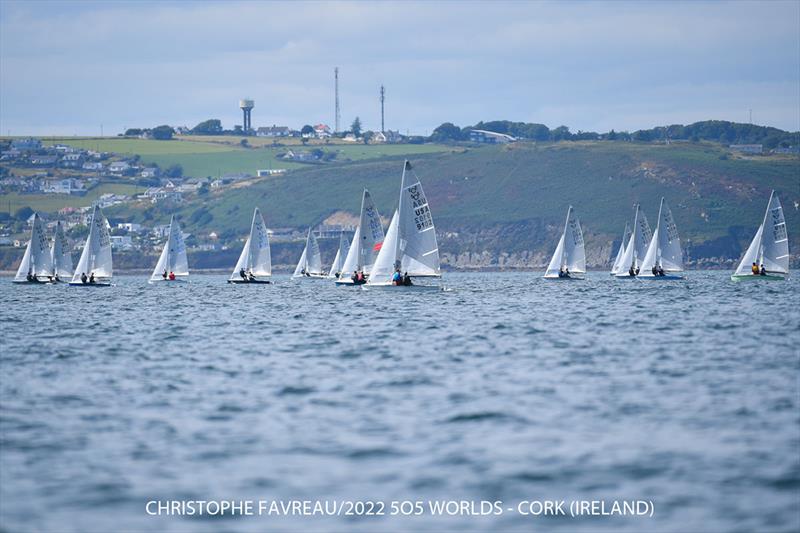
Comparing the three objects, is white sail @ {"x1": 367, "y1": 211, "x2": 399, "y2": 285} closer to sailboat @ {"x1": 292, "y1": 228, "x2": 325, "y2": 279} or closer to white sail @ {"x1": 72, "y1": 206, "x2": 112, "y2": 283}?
white sail @ {"x1": 72, "y1": 206, "x2": 112, "y2": 283}

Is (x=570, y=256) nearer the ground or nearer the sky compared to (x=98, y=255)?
nearer the ground

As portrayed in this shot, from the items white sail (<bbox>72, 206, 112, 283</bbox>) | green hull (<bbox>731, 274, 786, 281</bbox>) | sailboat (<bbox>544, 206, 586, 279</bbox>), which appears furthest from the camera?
sailboat (<bbox>544, 206, 586, 279</bbox>)

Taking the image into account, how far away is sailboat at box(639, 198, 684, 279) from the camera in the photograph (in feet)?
334

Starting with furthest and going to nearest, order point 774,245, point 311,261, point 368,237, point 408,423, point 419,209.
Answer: point 311,261, point 774,245, point 368,237, point 419,209, point 408,423

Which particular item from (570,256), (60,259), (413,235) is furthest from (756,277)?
(60,259)

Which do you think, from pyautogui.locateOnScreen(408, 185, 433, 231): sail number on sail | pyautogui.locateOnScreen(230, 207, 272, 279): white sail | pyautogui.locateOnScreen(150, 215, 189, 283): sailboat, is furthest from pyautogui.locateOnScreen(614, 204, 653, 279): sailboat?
pyautogui.locateOnScreen(408, 185, 433, 231): sail number on sail

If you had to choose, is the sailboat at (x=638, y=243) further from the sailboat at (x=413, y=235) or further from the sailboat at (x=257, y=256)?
the sailboat at (x=413, y=235)

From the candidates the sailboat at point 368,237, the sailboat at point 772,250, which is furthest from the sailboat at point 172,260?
the sailboat at point 772,250

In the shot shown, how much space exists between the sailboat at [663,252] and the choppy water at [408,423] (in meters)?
56.9

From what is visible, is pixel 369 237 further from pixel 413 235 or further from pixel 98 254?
pixel 98 254

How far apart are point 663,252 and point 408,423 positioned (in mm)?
81699

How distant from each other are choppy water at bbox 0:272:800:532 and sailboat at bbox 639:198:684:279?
5692 cm

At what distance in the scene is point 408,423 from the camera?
24141 millimetres

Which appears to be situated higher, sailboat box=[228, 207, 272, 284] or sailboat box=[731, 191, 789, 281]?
sailboat box=[731, 191, 789, 281]
